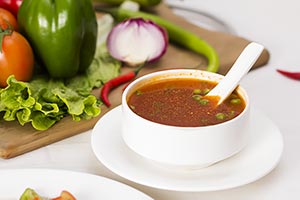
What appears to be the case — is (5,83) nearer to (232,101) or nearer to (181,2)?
(232,101)

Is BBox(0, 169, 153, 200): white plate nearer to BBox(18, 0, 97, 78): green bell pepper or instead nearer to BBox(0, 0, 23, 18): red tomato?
BBox(18, 0, 97, 78): green bell pepper

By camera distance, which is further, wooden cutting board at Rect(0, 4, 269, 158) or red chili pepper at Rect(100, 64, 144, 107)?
red chili pepper at Rect(100, 64, 144, 107)

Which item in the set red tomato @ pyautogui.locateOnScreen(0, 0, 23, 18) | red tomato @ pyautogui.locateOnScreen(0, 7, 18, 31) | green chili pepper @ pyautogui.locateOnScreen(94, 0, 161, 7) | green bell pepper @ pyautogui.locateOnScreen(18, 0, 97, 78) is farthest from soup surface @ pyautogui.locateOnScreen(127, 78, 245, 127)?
green chili pepper @ pyautogui.locateOnScreen(94, 0, 161, 7)

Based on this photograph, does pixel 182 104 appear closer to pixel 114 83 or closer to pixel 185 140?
pixel 185 140

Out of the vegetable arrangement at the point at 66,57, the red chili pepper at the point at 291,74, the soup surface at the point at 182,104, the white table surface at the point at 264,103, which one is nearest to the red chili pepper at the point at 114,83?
the vegetable arrangement at the point at 66,57

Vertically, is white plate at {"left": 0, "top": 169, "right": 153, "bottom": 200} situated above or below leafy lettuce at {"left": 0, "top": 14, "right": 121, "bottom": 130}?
above

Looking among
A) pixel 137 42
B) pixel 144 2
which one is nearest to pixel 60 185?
pixel 137 42
